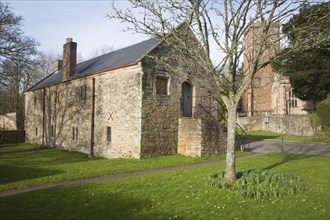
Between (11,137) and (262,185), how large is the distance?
30.1m

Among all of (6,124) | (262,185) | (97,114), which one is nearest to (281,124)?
(97,114)

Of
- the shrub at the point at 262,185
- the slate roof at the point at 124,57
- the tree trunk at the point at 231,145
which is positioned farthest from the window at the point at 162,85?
the shrub at the point at 262,185

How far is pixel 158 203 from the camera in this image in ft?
25.1

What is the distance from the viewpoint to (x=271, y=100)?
1869 inches

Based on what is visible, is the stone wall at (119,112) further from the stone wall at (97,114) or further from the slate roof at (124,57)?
the slate roof at (124,57)

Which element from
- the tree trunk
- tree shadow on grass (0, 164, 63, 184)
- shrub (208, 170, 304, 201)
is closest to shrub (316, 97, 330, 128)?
shrub (208, 170, 304, 201)

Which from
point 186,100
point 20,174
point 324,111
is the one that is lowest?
point 20,174

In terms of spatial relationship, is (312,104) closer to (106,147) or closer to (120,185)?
(106,147)

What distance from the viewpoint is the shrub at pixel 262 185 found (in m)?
8.41

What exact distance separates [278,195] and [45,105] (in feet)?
82.4

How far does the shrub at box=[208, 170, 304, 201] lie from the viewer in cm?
841

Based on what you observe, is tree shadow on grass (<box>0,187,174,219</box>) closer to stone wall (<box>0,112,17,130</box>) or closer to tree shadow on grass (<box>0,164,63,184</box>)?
tree shadow on grass (<box>0,164,63,184</box>)

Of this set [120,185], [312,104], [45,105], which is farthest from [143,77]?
[312,104]

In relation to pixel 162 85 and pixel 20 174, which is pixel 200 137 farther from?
pixel 20 174
